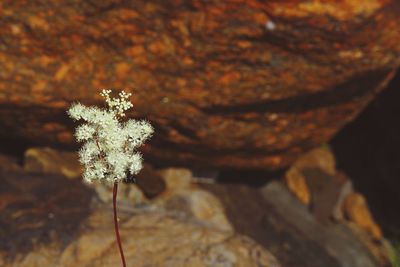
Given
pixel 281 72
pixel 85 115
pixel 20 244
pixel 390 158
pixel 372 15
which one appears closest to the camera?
pixel 85 115

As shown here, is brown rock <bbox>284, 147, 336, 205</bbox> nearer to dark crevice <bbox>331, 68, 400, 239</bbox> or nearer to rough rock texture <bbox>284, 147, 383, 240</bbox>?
rough rock texture <bbox>284, 147, 383, 240</bbox>

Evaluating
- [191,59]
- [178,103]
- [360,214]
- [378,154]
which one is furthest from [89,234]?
[378,154]

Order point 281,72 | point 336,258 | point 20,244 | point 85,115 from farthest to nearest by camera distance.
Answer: point 336,258 → point 281,72 → point 20,244 → point 85,115

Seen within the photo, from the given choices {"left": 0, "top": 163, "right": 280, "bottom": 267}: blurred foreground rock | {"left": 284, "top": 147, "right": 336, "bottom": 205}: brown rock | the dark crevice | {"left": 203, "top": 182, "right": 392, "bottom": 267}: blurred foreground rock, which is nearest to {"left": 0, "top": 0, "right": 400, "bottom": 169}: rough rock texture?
{"left": 0, "top": 163, "right": 280, "bottom": 267}: blurred foreground rock

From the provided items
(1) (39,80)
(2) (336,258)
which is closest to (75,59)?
(1) (39,80)

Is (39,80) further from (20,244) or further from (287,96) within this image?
(287,96)

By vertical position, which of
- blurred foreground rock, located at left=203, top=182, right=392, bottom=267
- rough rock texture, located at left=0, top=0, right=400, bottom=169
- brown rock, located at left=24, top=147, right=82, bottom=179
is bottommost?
blurred foreground rock, located at left=203, top=182, right=392, bottom=267

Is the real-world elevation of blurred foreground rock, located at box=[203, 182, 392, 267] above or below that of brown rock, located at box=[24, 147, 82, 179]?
below
